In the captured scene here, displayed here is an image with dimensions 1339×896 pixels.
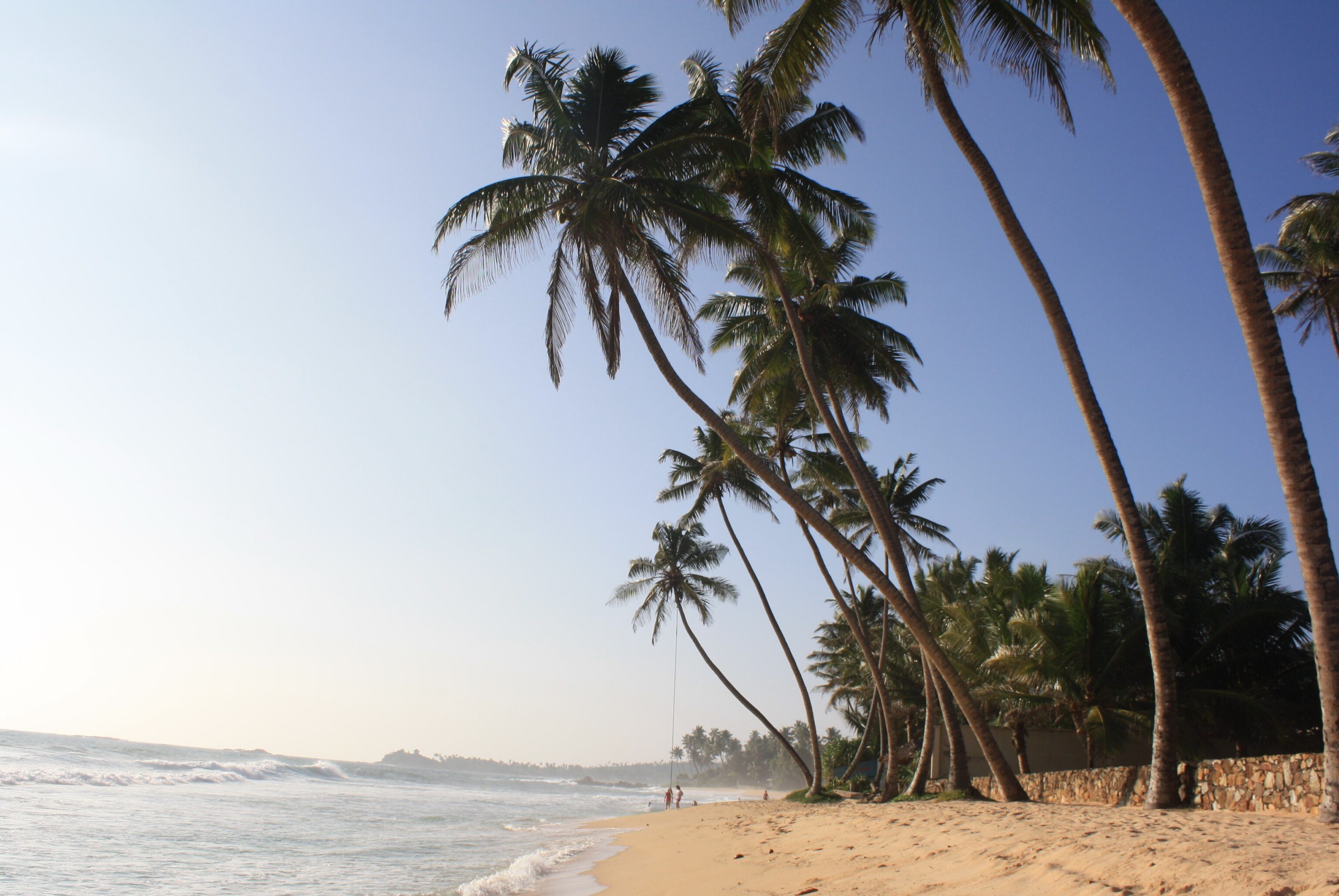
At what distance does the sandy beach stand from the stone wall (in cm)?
50

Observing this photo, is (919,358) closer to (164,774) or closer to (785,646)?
(785,646)

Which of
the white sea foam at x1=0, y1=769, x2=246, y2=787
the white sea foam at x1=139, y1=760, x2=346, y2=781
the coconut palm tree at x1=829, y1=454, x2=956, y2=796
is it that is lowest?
the white sea foam at x1=139, y1=760, x2=346, y2=781

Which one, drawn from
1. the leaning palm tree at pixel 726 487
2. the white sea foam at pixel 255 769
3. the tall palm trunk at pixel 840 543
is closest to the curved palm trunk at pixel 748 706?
the leaning palm tree at pixel 726 487

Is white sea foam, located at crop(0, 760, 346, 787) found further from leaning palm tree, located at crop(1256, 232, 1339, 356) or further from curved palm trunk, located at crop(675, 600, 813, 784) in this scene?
leaning palm tree, located at crop(1256, 232, 1339, 356)

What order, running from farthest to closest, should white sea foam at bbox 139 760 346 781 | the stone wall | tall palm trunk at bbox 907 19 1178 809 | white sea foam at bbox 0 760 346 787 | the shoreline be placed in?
white sea foam at bbox 139 760 346 781
white sea foam at bbox 0 760 346 787
the shoreline
tall palm trunk at bbox 907 19 1178 809
the stone wall

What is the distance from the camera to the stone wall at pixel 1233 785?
7.09 metres

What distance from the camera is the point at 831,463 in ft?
69.6

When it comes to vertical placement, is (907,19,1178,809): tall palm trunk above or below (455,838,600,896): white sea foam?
above

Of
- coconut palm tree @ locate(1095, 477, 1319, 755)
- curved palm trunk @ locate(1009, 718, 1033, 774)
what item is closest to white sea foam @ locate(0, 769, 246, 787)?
curved palm trunk @ locate(1009, 718, 1033, 774)

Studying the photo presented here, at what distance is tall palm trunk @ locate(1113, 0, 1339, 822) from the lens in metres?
5.87

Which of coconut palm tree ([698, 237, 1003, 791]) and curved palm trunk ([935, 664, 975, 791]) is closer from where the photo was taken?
curved palm trunk ([935, 664, 975, 791])

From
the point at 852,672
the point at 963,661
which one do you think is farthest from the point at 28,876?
the point at 852,672

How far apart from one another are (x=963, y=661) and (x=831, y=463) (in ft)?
19.4

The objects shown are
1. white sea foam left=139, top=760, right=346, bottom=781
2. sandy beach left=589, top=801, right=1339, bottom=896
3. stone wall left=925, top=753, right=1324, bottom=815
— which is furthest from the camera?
white sea foam left=139, top=760, right=346, bottom=781
